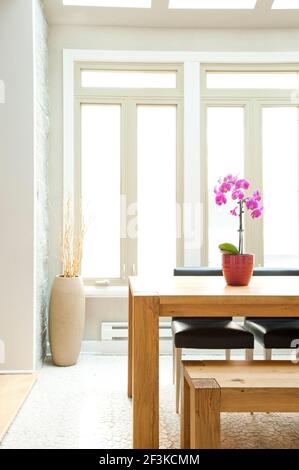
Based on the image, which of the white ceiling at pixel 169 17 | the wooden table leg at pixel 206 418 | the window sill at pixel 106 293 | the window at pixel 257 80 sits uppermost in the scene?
the white ceiling at pixel 169 17

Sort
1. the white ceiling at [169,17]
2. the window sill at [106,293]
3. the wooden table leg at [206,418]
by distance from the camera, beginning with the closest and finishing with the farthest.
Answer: the wooden table leg at [206,418], the white ceiling at [169,17], the window sill at [106,293]

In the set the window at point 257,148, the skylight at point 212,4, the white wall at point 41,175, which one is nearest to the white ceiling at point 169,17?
the skylight at point 212,4

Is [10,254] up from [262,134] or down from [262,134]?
down

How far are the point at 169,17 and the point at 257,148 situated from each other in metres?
1.42

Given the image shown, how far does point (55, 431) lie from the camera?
220 cm

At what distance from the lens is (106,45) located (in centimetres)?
383

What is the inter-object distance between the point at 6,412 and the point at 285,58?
3683mm

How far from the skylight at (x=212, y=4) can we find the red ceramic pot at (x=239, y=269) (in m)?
2.49

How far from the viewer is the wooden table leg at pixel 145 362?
176 cm

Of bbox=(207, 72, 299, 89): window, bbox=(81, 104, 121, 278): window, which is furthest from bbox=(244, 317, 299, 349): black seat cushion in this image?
bbox=(207, 72, 299, 89): window

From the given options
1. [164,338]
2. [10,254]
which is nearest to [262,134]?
[164,338]

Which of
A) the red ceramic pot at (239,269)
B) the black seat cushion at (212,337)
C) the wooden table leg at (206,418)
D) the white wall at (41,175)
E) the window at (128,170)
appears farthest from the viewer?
the window at (128,170)

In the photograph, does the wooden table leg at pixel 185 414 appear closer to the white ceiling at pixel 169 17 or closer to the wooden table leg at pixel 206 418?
the wooden table leg at pixel 206 418
